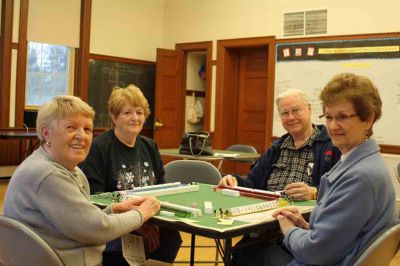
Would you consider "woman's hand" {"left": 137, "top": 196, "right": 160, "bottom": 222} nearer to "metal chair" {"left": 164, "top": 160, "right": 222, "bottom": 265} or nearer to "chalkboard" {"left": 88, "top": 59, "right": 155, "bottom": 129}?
"metal chair" {"left": 164, "top": 160, "right": 222, "bottom": 265}

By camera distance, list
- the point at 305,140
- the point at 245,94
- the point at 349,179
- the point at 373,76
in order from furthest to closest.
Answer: the point at 245,94, the point at 373,76, the point at 305,140, the point at 349,179

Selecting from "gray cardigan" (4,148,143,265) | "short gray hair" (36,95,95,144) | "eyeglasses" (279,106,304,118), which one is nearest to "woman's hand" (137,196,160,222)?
"gray cardigan" (4,148,143,265)

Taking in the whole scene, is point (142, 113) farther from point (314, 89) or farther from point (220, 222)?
point (314, 89)

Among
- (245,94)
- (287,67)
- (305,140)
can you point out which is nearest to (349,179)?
(305,140)

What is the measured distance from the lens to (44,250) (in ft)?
4.88

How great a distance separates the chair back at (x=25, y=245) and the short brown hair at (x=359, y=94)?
1.09m

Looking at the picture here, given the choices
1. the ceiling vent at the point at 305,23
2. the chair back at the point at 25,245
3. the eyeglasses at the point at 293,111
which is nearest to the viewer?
the chair back at the point at 25,245

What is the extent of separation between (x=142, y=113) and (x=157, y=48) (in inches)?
226

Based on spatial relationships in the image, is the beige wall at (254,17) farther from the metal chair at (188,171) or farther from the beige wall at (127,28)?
the metal chair at (188,171)

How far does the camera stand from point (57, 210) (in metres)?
1.61

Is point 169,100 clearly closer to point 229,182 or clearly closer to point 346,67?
point 346,67

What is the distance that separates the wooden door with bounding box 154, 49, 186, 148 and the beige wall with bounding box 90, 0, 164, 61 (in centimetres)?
47

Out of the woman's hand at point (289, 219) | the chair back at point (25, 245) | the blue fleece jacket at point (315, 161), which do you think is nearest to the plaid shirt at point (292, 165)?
the blue fleece jacket at point (315, 161)

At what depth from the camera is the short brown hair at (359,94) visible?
171 cm
